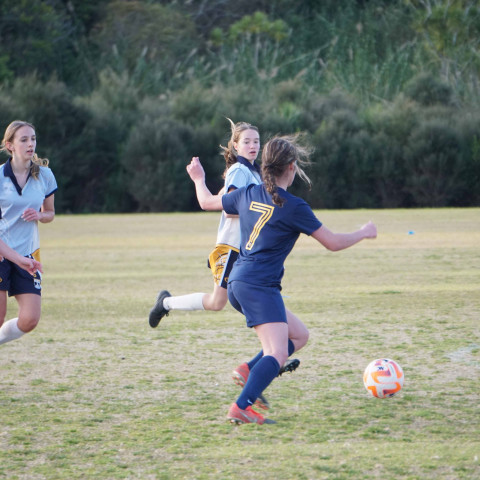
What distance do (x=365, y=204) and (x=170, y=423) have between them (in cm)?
3195

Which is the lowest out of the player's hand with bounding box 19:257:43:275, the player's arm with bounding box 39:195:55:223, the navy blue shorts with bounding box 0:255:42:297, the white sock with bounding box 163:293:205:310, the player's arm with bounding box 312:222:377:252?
the white sock with bounding box 163:293:205:310

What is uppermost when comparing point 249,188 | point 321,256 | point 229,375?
point 249,188

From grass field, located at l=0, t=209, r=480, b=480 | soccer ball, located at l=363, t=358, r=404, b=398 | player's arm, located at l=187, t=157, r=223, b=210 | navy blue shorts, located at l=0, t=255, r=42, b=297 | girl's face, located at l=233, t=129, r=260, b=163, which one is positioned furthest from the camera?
girl's face, located at l=233, t=129, r=260, b=163

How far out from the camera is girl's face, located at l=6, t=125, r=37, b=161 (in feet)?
20.1

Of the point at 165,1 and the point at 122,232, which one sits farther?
the point at 165,1

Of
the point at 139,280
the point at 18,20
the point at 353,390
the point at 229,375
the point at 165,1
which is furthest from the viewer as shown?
the point at 165,1

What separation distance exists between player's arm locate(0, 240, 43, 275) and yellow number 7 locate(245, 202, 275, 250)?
1.52 m

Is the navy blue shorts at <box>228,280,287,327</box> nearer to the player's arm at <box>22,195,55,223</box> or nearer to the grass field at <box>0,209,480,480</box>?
the grass field at <box>0,209,480,480</box>

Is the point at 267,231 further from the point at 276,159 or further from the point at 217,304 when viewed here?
the point at 217,304

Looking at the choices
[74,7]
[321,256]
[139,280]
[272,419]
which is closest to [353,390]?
[272,419]

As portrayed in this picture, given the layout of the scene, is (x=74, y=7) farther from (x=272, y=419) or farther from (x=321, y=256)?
(x=272, y=419)

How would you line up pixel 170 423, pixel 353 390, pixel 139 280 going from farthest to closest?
pixel 139 280
pixel 353 390
pixel 170 423

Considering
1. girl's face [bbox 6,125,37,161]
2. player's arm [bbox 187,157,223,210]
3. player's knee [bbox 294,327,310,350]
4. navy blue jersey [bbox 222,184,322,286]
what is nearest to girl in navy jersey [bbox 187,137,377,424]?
navy blue jersey [bbox 222,184,322,286]

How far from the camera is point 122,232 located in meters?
24.6
